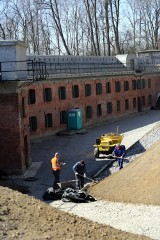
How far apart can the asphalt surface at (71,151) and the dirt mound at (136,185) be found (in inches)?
103

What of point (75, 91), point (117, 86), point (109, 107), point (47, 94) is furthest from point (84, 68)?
point (47, 94)

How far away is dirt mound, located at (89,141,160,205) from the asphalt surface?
262 cm

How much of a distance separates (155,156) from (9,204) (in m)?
9.46

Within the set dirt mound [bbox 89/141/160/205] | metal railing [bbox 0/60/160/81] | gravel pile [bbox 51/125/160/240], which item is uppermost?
metal railing [bbox 0/60/160/81]

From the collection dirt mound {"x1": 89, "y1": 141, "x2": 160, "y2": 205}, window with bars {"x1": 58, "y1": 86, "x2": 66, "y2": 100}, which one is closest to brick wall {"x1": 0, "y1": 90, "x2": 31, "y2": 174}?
dirt mound {"x1": 89, "y1": 141, "x2": 160, "y2": 205}

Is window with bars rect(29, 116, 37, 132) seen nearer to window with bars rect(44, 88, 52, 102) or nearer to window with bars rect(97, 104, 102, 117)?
window with bars rect(44, 88, 52, 102)

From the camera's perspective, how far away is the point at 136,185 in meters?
17.8

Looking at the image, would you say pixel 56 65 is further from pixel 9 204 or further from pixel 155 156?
pixel 9 204

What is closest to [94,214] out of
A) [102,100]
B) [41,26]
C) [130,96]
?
[102,100]

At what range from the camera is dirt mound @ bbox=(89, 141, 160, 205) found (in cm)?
1678

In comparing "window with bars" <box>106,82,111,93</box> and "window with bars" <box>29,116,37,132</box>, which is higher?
"window with bars" <box>106,82,111,93</box>

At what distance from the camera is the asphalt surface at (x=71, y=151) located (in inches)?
869

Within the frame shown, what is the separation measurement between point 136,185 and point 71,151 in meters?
11.7

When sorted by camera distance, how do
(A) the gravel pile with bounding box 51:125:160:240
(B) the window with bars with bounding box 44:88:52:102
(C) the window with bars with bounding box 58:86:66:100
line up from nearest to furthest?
(A) the gravel pile with bounding box 51:125:160:240 < (B) the window with bars with bounding box 44:88:52:102 < (C) the window with bars with bounding box 58:86:66:100
